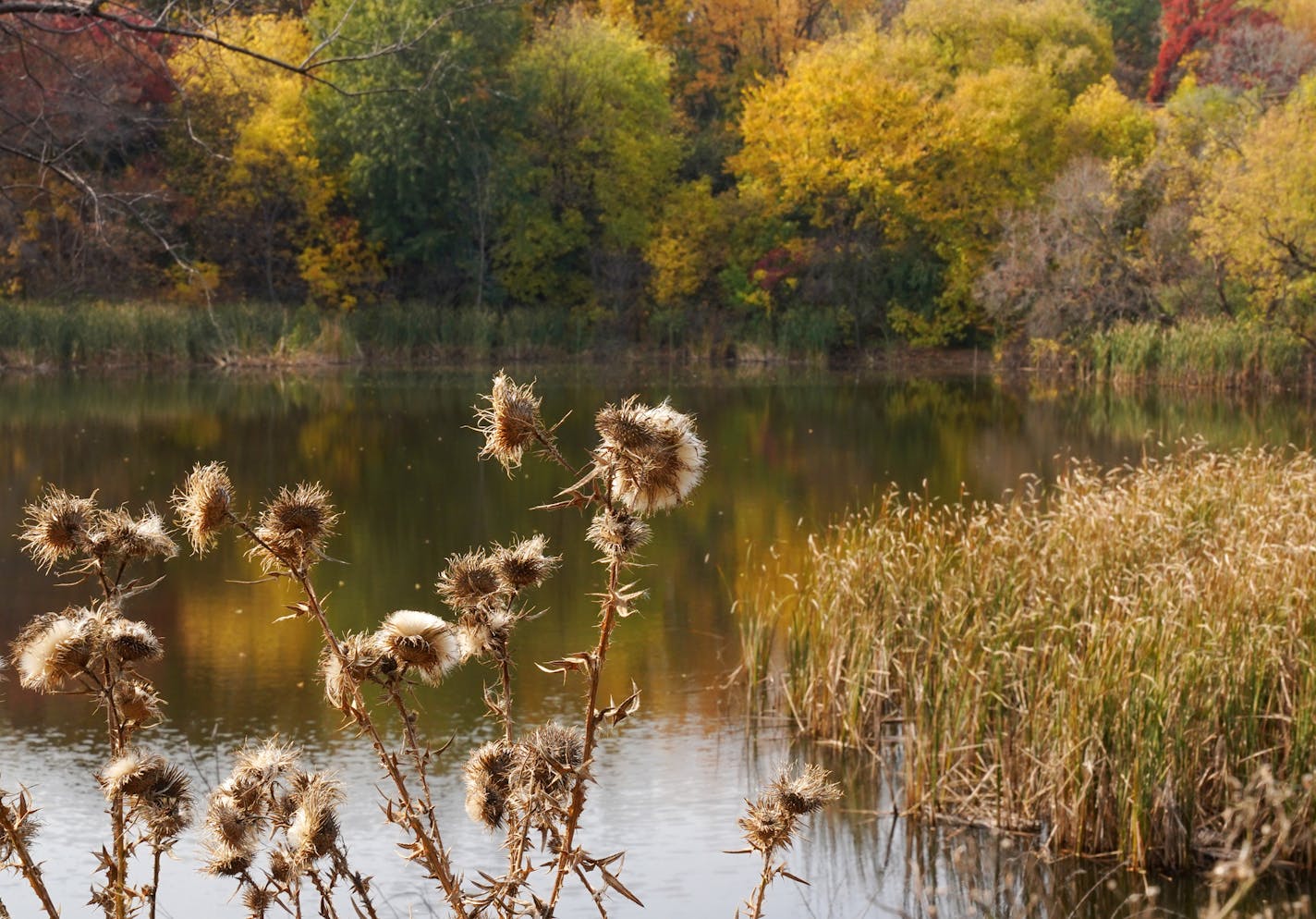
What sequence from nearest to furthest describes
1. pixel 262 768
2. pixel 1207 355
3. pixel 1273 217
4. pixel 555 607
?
1. pixel 262 768
2. pixel 555 607
3. pixel 1273 217
4. pixel 1207 355

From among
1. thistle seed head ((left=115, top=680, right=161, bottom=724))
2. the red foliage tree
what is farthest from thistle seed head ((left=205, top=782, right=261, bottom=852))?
the red foliage tree

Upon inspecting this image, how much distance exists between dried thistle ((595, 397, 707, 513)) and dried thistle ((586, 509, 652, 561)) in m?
0.03

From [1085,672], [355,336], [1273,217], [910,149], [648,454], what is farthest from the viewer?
[355,336]

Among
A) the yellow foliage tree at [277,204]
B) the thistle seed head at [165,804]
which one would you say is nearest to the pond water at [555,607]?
the thistle seed head at [165,804]

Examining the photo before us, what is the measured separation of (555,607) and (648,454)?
9.33m

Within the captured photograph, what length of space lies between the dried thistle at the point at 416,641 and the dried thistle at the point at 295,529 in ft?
0.47

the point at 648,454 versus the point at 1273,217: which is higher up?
the point at 1273,217

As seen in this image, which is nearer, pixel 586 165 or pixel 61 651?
pixel 61 651

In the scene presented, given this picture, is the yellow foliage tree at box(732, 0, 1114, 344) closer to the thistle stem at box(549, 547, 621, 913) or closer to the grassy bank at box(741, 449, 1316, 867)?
the grassy bank at box(741, 449, 1316, 867)

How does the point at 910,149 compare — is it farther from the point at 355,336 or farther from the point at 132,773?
the point at 132,773

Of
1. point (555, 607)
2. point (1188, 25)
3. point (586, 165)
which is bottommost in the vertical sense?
point (555, 607)

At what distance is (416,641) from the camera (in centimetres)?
228

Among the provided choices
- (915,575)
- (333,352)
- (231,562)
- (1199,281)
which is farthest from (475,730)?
(333,352)

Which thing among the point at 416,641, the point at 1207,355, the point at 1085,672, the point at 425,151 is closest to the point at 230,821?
the point at 416,641
